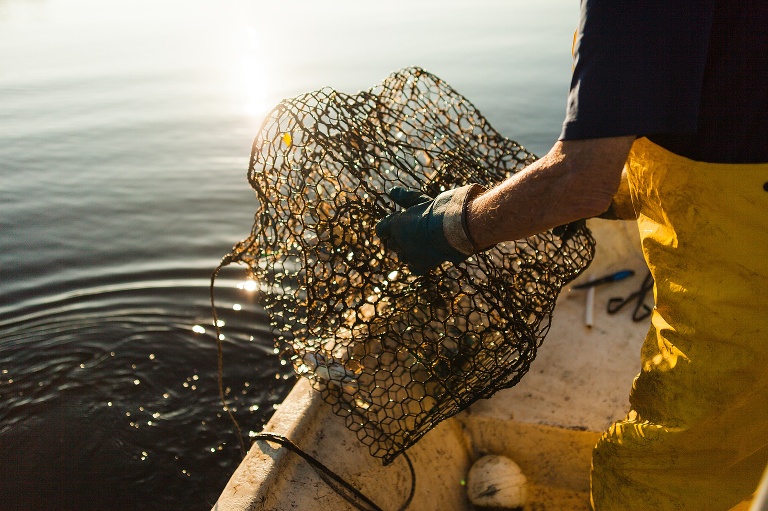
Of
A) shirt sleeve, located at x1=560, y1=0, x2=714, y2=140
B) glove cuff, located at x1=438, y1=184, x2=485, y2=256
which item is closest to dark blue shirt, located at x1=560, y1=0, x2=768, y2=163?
shirt sleeve, located at x1=560, y1=0, x2=714, y2=140

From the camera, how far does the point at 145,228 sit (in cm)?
576

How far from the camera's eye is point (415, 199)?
2.02m

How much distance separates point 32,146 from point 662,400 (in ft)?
28.0

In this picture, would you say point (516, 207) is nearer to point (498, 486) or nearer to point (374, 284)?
point (374, 284)

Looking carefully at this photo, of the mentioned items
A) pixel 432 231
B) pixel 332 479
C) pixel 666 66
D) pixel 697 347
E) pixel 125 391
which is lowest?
pixel 125 391

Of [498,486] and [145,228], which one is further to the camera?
[145,228]

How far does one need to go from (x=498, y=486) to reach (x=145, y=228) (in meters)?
4.46

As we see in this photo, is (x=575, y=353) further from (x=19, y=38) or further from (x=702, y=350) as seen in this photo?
(x=19, y=38)

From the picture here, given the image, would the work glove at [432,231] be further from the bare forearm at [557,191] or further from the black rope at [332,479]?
the black rope at [332,479]

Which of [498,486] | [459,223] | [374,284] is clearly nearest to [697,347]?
[459,223]

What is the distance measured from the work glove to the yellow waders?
0.56 m

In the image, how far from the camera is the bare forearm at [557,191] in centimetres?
144

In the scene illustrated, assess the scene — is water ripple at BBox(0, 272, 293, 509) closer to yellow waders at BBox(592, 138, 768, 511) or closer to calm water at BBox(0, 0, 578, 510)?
calm water at BBox(0, 0, 578, 510)

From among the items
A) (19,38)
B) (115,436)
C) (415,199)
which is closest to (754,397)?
(415,199)
